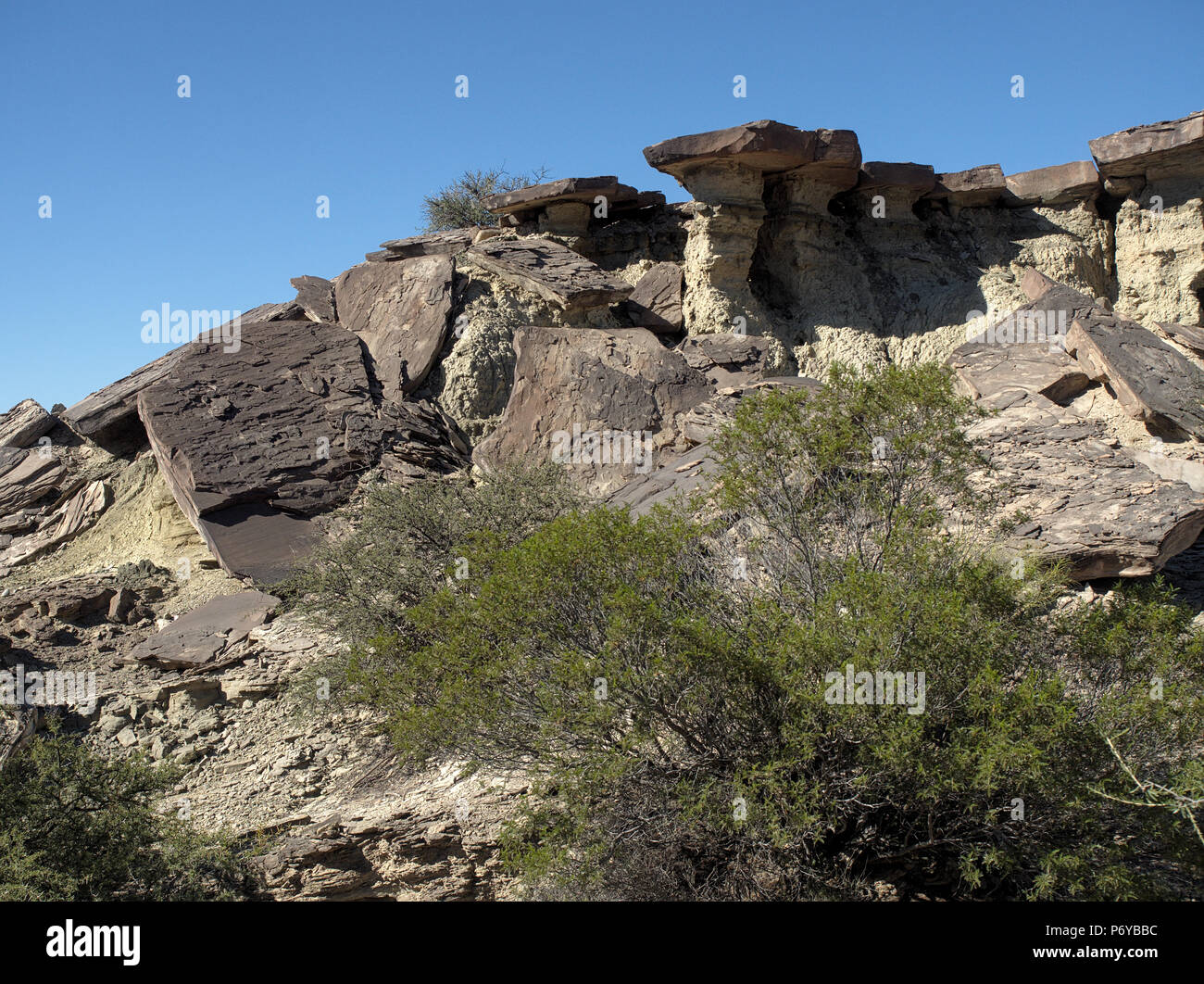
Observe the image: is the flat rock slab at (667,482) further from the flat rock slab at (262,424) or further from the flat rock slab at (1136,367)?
the flat rock slab at (1136,367)

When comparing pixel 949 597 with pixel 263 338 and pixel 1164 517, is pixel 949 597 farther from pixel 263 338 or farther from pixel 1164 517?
pixel 263 338

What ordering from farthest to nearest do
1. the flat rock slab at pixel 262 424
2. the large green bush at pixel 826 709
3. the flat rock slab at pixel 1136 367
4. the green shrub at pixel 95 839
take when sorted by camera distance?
the flat rock slab at pixel 262 424, the flat rock slab at pixel 1136 367, the green shrub at pixel 95 839, the large green bush at pixel 826 709

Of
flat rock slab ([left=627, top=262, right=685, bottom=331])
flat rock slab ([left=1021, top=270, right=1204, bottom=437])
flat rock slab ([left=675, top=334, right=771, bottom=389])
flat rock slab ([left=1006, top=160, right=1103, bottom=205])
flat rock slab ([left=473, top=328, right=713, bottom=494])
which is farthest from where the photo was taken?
flat rock slab ([left=1006, top=160, right=1103, bottom=205])

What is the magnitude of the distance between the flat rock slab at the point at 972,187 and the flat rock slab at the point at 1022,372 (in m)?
5.70

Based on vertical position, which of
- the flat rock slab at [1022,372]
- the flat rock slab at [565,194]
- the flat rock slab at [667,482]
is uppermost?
the flat rock slab at [565,194]

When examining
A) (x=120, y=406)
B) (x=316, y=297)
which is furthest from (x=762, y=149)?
(x=120, y=406)

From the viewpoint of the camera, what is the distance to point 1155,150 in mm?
12625

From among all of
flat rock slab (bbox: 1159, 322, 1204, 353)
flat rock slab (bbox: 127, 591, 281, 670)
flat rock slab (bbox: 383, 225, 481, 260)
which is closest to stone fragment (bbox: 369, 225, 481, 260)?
flat rock slab (bbox: 383, 225, 481, 260)

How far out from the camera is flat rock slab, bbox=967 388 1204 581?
670 cm

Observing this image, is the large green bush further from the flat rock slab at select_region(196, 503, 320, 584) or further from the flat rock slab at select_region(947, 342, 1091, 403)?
the flat rock slab at select_region(196, 503, 320, 584)

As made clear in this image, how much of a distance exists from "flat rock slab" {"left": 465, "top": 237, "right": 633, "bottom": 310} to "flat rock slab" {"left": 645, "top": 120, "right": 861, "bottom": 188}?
162 cm

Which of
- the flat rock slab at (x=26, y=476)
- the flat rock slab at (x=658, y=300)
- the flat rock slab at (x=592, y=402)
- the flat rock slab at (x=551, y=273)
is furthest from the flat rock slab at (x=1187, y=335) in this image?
the flat rock slab at (x=26, y=476)

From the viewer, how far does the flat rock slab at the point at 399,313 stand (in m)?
11.5

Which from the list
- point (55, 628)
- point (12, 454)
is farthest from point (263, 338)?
point (55, 628)
